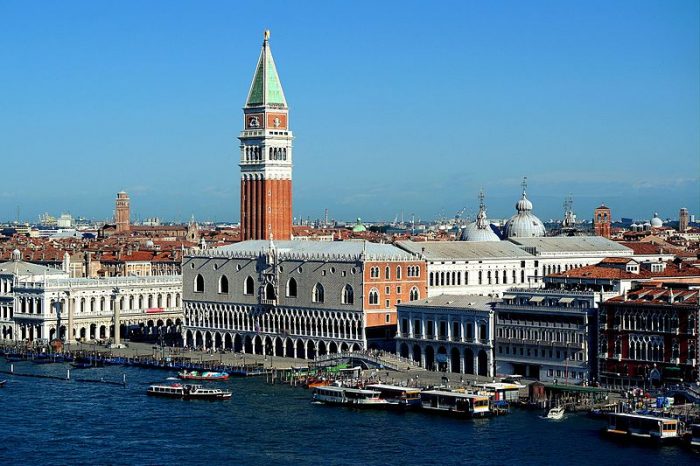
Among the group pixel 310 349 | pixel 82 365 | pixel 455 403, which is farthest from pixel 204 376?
pixel 455 403

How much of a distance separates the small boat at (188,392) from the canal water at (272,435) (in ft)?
1.71

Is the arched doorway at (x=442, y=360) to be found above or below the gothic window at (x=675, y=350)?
below

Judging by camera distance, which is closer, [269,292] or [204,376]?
[204,376]

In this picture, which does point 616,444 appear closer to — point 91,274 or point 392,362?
point 392,362

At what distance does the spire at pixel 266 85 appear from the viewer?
80.8 meters

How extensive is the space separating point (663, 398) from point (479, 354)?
1152 centimetres

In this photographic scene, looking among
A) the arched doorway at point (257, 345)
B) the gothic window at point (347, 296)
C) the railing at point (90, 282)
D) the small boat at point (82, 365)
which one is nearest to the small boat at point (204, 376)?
the gothic window at point (347, 296)

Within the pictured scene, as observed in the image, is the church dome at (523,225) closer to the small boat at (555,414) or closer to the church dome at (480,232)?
the church dome at (480,232)

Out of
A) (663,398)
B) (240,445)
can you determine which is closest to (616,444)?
(663,398)

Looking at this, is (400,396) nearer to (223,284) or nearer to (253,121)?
(223,284)

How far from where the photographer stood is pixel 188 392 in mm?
58938

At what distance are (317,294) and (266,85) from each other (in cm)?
1587

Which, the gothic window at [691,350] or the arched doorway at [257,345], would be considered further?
the arched doorway at [257,345]

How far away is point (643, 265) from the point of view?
209ft
